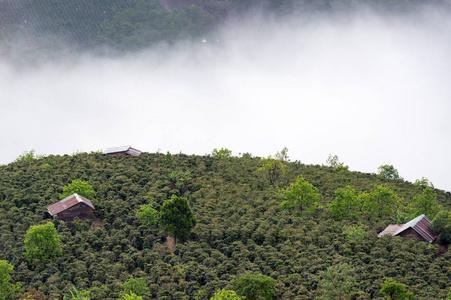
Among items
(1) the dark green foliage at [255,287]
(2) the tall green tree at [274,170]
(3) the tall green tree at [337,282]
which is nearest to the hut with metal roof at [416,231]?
(3) the tall green tree at [337,282]

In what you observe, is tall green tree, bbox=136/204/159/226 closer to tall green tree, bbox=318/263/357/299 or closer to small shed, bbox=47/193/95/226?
small shed, bbox=47/193/95/226

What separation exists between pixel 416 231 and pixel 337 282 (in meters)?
20.4

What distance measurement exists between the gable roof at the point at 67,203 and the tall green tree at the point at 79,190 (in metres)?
2.77

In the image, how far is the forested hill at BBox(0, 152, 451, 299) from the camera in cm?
7919

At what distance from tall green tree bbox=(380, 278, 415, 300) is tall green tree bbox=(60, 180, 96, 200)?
47.4 metres

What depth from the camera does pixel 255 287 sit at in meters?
75.6

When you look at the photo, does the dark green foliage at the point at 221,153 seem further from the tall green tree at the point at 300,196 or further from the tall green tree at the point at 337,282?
the tall green tree at the point at 337,282

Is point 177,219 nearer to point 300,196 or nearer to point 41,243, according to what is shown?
point 41,243

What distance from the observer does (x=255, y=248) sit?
291 ft

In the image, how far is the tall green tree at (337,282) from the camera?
244 ft

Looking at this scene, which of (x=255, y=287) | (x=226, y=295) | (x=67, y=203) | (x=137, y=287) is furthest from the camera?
(x=67, y=203)

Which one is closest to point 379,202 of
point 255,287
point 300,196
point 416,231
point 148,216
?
point 300,196

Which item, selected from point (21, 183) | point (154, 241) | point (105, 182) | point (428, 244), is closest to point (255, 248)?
point (154, 241)

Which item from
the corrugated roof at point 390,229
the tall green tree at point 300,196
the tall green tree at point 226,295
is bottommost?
the tall green tree at point 226,295
